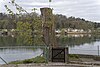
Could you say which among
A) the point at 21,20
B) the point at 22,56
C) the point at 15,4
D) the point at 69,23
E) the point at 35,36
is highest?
the point at 15,4

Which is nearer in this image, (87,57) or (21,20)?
(21,20)

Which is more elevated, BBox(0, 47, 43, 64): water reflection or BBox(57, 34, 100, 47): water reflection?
BBox(0, 47, 43, 64): water reflection

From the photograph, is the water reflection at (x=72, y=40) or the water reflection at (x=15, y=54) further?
the water reflection at (x=72, y=40)

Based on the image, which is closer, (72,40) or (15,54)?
(15,54)

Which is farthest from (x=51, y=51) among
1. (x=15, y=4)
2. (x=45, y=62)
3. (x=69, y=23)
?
(x=69, y=23)

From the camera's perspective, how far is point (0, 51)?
20.1 metres

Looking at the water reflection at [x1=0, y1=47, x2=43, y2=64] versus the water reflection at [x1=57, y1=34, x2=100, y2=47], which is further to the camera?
the water reflection at [x1=57, y1=34, x2=100, y2=47]

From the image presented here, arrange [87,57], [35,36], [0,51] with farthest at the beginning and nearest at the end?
[0,51] < [87,57] < [35,36]

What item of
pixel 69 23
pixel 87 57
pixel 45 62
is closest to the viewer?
pixel 45 62

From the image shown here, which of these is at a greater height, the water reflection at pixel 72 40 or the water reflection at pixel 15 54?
the water reflection at pixel 15 54

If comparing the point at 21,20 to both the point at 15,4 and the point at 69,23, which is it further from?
the point at 69,23

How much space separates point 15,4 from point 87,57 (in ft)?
36.3

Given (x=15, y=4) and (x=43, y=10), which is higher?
(x=15, y=4)

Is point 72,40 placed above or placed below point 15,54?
below
